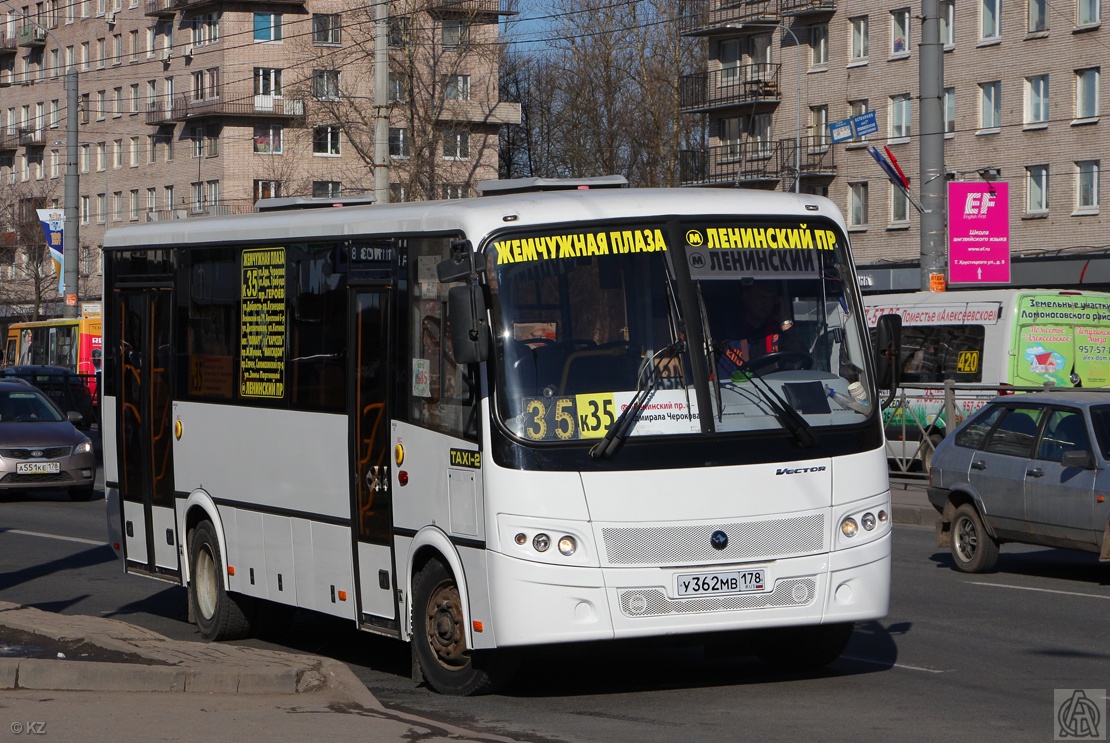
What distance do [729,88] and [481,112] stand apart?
1278 centimetres

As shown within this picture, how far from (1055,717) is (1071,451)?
6568 millimetres

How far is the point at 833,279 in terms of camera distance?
957 centimetres

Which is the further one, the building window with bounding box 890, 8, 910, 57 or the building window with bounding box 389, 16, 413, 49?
the building window with bounding box 890, 8, 910, 57

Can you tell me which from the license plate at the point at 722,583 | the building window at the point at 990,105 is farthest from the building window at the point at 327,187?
the license plate at the point at 722,583

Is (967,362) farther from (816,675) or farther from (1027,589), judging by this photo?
(816,675)

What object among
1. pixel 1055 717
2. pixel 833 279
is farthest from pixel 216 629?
pixel 1055 717

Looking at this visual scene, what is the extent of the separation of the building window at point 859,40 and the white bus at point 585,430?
2129 inches

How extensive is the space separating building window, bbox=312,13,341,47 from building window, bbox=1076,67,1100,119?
38.8 meters

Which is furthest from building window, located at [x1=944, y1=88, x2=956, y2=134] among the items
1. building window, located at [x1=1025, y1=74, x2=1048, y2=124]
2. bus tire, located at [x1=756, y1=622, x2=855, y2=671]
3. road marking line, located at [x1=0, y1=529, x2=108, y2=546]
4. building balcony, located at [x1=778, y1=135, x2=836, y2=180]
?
bus tire, located at [x1=756, y1=622, x2=855, y2=671]

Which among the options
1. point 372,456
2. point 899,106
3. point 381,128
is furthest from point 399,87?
point 372,456

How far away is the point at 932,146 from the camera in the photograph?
82.2ft

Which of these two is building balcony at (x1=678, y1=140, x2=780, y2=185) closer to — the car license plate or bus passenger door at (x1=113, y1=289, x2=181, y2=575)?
the car license plate

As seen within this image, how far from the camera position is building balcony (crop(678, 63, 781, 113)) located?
219 feet
